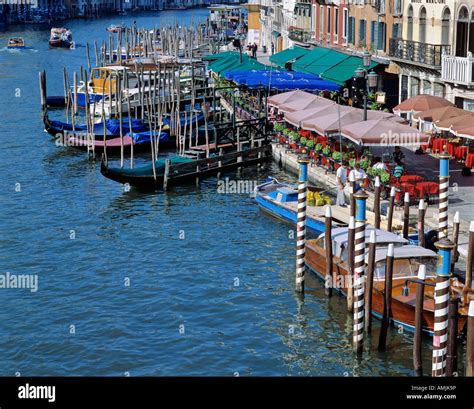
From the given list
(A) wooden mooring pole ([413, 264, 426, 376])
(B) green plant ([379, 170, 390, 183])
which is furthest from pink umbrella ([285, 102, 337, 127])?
(A) wooden mooring pole ([413, 264, 426, 376])

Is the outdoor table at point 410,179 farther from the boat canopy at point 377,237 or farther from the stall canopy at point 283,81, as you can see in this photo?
the stall canopy at point 283,81

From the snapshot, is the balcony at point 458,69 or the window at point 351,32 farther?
the window at point 351,32

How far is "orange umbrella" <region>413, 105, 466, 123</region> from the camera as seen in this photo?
4316cm

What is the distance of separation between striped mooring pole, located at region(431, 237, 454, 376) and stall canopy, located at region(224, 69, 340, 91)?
33831 mm

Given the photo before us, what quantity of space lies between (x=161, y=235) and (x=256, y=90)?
76.8 ft

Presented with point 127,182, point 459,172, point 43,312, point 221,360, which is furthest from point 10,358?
point 459,172

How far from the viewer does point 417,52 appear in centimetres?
5294

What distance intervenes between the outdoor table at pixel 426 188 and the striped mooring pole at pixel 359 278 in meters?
10.8

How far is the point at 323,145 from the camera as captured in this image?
46438 millimetres

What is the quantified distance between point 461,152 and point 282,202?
8957mm

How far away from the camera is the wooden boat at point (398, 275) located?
88.6 feet
